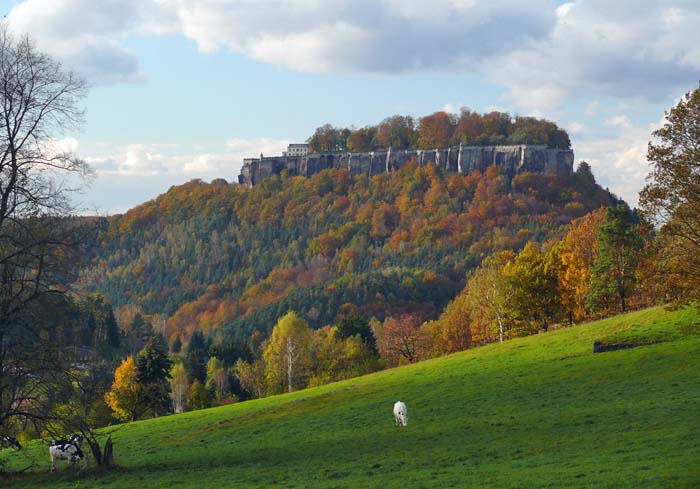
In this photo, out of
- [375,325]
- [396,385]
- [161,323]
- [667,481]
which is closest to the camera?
[667,481]

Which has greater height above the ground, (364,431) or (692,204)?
(692,204)

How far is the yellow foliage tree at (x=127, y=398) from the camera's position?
71.1m

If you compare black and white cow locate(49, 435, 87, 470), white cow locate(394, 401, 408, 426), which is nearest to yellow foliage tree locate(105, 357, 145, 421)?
black and white cow locate(49, 435, 87, 470)

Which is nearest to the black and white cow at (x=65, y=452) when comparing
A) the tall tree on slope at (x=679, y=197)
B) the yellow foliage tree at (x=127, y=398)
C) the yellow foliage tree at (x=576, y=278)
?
the tall tree on slope at (x=679, y=197)

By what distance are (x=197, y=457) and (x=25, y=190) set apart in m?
12.3

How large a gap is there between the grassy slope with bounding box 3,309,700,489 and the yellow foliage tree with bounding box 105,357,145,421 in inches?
694

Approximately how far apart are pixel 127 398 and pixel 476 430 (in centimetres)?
4928

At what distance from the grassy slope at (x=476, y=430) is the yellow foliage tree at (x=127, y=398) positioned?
17619 mm

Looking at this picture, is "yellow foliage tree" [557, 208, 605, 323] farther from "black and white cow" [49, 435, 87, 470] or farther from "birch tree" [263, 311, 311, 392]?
"black and white cow" [49, 435, 87, 470]

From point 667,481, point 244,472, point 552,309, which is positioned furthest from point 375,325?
point 667,481

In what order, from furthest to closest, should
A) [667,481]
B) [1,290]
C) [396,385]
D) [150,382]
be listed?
[150,382] → [396,385] → [1,290] → [667,481]

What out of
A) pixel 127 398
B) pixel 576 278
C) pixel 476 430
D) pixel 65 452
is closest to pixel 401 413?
pixel 476 430

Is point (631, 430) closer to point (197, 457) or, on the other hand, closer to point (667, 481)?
point (667, 481)

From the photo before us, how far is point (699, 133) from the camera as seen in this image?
38125 mm
